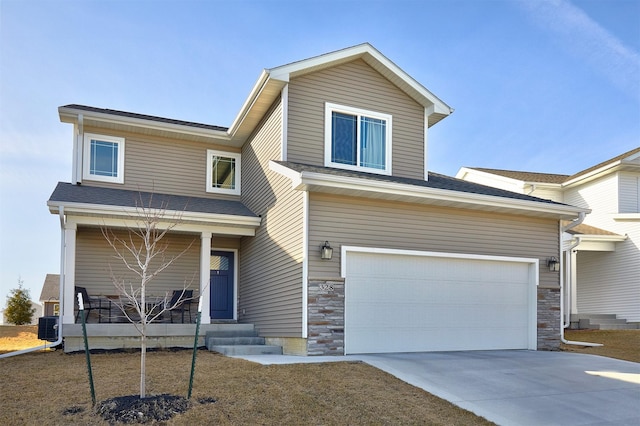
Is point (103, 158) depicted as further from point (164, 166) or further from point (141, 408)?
point (141, 408)

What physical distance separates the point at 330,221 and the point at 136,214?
4.57 m

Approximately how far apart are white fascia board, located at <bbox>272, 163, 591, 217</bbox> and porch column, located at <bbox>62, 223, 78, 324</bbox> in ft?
15.4

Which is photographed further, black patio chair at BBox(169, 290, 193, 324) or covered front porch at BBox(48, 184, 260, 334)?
black patio chair at BBox(169, 290, 193, 324)

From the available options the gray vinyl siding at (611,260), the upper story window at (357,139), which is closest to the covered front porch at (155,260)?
the upper story window at (357,139)

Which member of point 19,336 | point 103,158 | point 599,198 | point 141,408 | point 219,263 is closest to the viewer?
point 141,408

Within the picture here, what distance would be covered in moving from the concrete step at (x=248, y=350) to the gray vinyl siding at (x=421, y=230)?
78.4 inches

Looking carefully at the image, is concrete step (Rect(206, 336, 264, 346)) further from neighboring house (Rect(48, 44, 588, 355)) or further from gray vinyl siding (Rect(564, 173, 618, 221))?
gray vinyl siding (Rect(564, 173, 618, 221))

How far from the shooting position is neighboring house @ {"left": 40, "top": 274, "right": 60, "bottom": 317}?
3026cm

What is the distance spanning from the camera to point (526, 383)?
8469mm

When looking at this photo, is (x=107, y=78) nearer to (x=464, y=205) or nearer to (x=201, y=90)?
(x=201, y=90)

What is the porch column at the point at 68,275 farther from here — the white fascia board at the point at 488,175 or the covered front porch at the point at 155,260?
the white fascia board at the point at 488,175

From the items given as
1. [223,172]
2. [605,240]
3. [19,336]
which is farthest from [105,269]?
[605,240]

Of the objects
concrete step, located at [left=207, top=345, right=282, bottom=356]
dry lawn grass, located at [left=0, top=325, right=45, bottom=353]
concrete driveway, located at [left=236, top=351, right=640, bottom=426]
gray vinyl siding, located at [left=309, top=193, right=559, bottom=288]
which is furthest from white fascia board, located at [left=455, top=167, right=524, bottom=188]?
dry lawn grass, located at [left=0, top=325, right=45, bottom=353]

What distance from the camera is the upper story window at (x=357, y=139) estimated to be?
12203 mm
